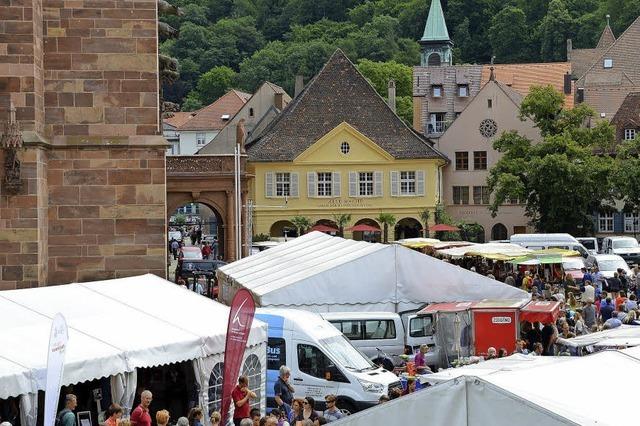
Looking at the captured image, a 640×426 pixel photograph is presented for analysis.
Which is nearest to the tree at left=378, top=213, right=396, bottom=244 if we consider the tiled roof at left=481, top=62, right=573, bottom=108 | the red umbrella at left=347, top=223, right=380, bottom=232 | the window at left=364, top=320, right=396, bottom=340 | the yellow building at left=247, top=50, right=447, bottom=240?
the yellow building at left=247, top=50, right=447, bottom=240

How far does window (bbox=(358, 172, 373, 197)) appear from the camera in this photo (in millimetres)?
74688

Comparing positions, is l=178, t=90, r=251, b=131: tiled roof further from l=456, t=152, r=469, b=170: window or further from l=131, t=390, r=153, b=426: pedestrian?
l=131, t=390, r=153, b=426: pedestrian

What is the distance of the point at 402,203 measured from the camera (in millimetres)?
74625

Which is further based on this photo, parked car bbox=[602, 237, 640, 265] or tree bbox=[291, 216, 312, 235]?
tree bbox=[291, 216, 312, 235]

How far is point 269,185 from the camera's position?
7412 centimetres

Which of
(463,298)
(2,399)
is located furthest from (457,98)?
(2,399)

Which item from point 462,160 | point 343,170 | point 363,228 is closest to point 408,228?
point 343,170

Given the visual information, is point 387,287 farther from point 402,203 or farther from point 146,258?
point 402,203

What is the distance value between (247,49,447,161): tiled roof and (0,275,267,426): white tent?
53.8 metres

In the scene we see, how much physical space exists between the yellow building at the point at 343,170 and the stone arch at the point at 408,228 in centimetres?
5

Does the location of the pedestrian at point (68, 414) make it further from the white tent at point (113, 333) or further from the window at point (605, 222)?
the window at point (605, 222)

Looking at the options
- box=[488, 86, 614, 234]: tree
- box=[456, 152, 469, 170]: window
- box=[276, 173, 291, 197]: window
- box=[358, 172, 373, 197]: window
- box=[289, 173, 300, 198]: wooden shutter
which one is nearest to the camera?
box=[488, 86, 614, 234]: tree

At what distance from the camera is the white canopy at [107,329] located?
15633mm

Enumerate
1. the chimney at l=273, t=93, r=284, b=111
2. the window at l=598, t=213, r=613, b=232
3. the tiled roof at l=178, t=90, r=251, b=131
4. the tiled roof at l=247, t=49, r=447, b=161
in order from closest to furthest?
the tiled roof at l=247, t=49, r=447, b=161 < the window at l=598, t=213, r=613, b=232 < the chimney at l=273, t=93, r=284, b=111 < the tiled roof at l=178, t=90, r=251, b=131
